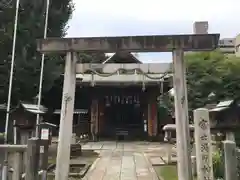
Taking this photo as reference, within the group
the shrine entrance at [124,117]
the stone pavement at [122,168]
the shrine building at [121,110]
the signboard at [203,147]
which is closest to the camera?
the signboard at [203,147]

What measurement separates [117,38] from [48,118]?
1714 centimetres

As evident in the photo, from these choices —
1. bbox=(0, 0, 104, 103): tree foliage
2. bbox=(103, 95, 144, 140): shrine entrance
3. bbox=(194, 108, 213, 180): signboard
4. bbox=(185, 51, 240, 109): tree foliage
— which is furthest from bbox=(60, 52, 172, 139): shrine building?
bbox=(194, 108, 213, 180): signboard

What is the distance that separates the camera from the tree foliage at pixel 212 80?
46.3 feet

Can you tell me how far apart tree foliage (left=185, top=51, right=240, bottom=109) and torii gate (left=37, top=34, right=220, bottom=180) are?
6.77 metres

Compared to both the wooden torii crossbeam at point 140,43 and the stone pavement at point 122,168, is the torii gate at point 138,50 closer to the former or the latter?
the wooden torii crossbeam at point 140,43

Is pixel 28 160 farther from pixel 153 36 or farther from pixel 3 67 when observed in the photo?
pixel 3 67

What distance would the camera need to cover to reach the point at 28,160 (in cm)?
551

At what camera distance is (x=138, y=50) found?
7.34 m

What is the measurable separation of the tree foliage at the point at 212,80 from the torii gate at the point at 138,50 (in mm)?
6772

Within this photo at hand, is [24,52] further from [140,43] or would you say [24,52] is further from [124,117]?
[124,117]

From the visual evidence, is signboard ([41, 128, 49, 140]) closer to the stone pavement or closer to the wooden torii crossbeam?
the stone pavement

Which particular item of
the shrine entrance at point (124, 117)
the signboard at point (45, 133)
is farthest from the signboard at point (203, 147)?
the shrine entrance at point (124, 117)

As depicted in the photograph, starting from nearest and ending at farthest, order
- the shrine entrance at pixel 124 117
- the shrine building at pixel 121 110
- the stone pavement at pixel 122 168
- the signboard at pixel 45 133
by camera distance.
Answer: the signboard at pixel 45 133
the stone pavement at pixel 122 168
the shrine building at pixel 121 110
the shrine entrance at pixel 124 117

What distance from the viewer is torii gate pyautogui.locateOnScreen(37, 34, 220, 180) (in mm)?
7000
